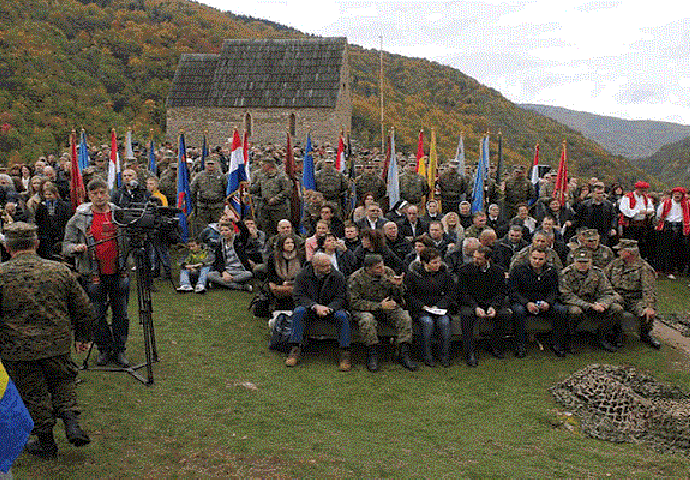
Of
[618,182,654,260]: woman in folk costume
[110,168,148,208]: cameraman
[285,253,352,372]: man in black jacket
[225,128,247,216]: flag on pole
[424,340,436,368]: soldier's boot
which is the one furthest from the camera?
[618,182,654,260]: woman in folk costume

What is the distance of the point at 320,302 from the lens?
342 inches

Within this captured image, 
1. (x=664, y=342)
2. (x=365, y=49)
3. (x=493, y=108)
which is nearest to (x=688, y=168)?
(x=493, y=108)

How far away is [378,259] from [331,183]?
5411 millimetres

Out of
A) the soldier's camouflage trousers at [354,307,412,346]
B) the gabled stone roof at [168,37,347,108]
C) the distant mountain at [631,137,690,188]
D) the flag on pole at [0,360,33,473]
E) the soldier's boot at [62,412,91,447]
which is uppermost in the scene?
the gabled stone roof at [168,37,347,108]

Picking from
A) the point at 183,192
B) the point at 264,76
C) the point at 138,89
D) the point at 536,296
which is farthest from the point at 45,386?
the point at 138,89

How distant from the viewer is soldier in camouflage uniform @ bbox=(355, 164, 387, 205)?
1440 cm

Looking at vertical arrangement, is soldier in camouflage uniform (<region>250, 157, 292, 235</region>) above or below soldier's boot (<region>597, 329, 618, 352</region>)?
above

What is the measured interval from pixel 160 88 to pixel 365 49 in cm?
3936

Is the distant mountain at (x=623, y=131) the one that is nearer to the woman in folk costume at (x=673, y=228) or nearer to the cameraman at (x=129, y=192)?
the woman in folk costume at (x=673, y=228)

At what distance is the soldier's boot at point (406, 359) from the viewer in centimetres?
845

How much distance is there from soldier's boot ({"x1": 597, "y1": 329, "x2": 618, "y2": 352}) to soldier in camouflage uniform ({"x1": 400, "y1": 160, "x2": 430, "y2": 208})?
538 cm

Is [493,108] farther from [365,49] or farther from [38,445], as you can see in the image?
[38,445]

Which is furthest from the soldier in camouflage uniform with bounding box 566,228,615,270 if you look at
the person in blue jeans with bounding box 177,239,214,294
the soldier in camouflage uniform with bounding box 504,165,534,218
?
the person in blue jeans with bounding box 177,239,214,294

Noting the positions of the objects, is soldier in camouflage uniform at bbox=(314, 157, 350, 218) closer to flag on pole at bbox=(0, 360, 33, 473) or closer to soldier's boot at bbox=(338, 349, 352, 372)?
soldier's boot at bbox=(338, 349, 352, 372)
